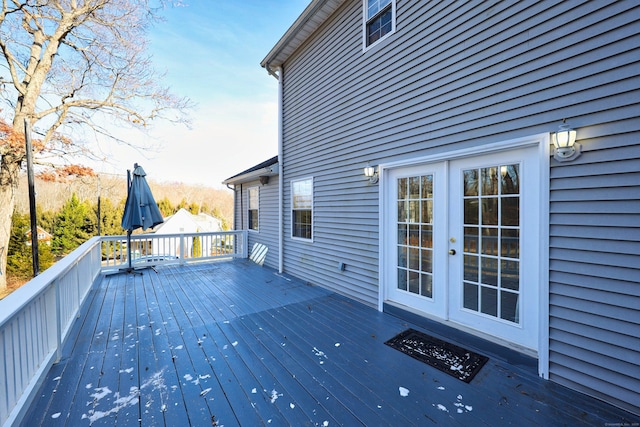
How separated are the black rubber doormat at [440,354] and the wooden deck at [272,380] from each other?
0.08m

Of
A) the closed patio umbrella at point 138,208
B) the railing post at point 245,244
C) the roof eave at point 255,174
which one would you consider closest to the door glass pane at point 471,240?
the roof eave at point 255,174

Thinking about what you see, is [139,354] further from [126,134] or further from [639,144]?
[126,134]

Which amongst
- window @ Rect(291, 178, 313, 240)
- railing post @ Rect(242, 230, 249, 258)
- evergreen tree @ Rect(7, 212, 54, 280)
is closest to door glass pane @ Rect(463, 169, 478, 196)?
window @ Rect(291, 178, 313, 240)

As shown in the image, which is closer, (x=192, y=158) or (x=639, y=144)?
(x=639, y=144)

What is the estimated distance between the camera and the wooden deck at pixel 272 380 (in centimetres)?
187

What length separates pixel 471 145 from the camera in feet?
9.36

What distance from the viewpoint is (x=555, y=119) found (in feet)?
7.46

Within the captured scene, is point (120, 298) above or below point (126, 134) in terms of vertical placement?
below

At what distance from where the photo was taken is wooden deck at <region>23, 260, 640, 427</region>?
6.15 feet

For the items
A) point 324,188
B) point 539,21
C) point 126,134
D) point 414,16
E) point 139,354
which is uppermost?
point 126,134

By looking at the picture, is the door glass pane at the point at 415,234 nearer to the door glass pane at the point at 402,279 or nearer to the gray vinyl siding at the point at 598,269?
the door glass pane at the point at 402,279

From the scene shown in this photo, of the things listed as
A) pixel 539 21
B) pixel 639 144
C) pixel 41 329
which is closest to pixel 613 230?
pixel 639 144

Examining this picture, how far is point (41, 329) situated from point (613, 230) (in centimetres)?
476

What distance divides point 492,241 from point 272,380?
248 cm
